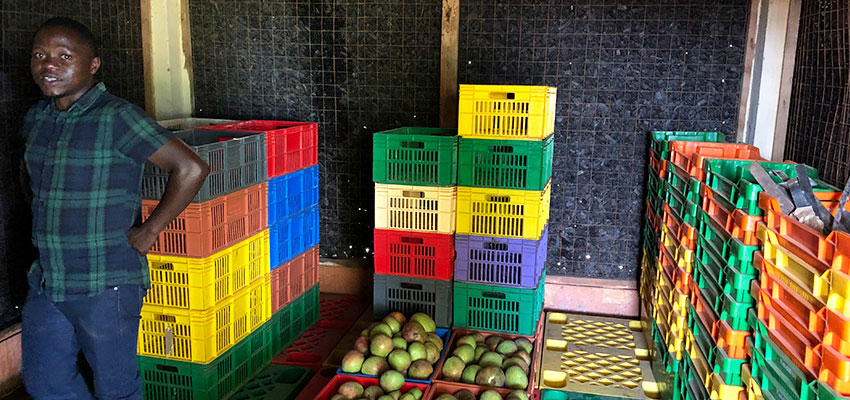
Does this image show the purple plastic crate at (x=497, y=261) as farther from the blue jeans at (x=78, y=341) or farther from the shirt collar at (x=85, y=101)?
the shirt collar at (x=85, y=101)

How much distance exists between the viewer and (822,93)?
3.97 metres

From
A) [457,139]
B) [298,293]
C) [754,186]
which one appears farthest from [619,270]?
[754,186]

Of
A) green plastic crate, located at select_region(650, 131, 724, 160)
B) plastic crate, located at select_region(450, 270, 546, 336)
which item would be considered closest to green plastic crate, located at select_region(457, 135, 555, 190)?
plastic crate, located at select_region(450, 270, 546, 336)

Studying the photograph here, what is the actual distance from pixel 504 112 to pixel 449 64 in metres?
1.33

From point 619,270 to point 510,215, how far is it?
5.55 feet

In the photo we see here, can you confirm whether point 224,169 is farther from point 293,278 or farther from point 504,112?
point 504,112

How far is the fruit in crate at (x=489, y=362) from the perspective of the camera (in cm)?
353

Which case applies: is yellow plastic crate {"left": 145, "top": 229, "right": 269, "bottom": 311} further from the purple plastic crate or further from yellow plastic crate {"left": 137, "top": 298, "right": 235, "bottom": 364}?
the purple plastic crate

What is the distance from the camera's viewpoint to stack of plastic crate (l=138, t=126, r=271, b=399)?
3521 millimetres

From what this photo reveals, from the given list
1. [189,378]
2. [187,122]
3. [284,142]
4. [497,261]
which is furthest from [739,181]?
[187,122]

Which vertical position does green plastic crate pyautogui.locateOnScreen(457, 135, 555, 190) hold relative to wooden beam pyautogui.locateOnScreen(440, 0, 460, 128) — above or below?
below

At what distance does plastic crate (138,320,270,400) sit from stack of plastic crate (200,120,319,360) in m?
0.58

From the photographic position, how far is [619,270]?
220 inches

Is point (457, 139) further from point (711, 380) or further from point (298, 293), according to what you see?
point (711, 380)
